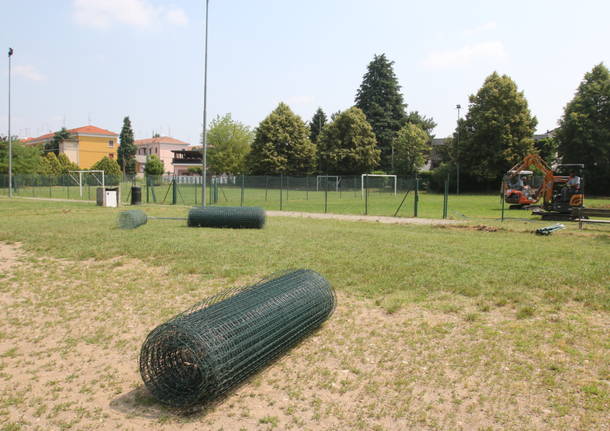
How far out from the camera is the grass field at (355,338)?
4109 millimetres

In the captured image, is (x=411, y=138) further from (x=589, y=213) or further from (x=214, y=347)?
(x=214, y=347)

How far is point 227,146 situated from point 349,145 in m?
22.8

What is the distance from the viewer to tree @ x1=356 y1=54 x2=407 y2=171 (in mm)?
66500

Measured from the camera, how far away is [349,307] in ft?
21.8

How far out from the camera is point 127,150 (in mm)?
99438

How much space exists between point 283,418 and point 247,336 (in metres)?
0.80

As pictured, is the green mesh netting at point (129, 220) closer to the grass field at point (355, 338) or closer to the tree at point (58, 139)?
the grass field at point (355, 338)

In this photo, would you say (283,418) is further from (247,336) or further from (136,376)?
(136,376)

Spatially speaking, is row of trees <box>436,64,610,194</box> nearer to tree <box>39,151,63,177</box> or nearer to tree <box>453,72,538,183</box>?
tree <box>453,72,538,183</box>

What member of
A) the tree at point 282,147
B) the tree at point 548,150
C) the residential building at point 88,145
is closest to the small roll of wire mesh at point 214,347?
the tree at point 548,150

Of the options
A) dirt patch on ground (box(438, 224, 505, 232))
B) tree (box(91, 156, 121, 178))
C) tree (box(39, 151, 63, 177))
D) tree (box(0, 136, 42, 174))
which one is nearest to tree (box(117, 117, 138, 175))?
tree (box(39, 151, 63, 177))

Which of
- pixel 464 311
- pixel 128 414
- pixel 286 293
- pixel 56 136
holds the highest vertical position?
pixel 56 136

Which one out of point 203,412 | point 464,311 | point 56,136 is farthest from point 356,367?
point 56,136

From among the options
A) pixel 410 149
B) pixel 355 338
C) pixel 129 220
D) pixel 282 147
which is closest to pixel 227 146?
pixel 282 147
